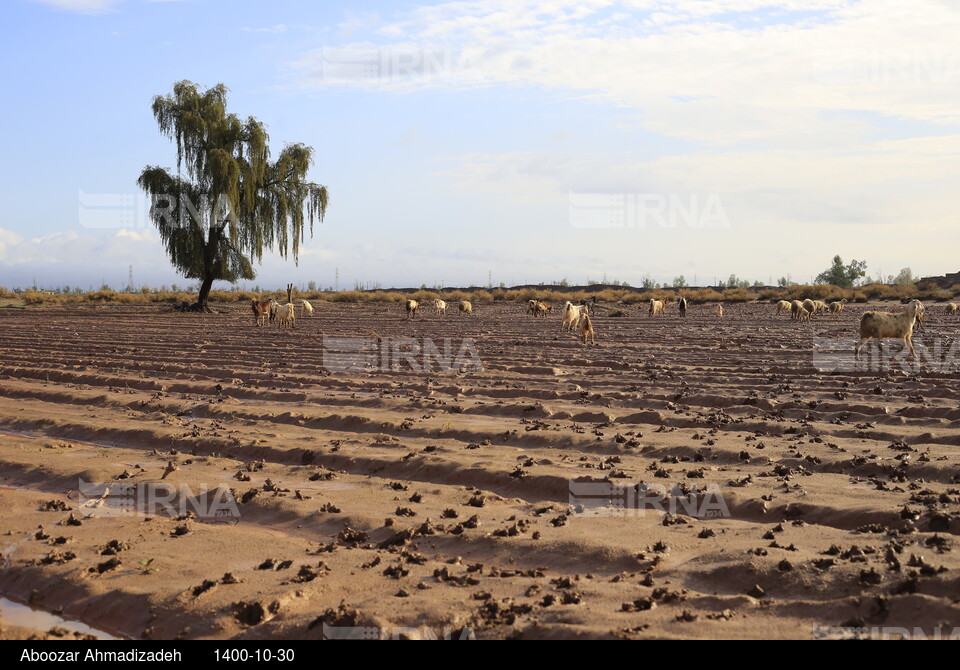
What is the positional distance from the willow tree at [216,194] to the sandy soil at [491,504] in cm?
2623

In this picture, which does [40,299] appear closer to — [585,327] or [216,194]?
[216,194]

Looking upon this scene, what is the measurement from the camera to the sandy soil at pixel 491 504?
5.04 m

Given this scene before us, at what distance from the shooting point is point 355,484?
834 centimetres

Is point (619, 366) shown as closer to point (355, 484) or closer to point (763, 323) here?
point (355, 484)

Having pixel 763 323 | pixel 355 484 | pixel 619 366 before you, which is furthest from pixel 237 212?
pixel 355 484

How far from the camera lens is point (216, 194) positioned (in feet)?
132

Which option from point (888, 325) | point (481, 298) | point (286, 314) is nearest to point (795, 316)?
point (888, 325)

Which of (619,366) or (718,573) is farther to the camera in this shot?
(619,366)

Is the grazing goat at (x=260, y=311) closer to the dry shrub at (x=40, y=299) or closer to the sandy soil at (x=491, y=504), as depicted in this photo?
the sandy soil at (x=491, y=504)

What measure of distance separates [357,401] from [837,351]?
38.3 feet

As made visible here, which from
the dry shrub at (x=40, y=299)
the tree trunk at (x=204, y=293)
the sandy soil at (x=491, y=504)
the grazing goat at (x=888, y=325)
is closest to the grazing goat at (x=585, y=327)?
the sandy soil at (x=491, y=504)

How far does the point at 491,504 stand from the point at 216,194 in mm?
36173
